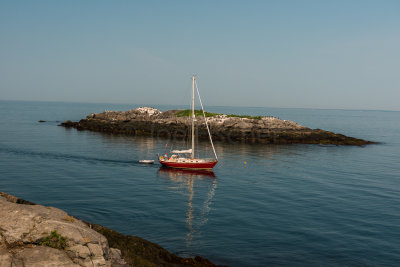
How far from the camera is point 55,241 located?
505 inches

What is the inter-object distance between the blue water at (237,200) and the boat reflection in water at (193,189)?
0.10 meters

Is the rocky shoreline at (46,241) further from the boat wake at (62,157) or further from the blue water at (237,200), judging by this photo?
the boat wake at (62,157)

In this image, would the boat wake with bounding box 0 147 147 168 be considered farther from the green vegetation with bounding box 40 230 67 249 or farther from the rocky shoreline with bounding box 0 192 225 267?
the green vegetation with bounding box 40 230 67 249

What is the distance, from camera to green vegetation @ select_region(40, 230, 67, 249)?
12.7 metres

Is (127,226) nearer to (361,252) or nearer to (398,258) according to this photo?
(361,252)

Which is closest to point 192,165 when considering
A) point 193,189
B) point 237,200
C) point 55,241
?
point 193,189

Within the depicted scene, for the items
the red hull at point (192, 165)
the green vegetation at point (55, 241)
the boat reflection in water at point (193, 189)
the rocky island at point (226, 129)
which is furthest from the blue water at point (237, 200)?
Answer: the rocky island at point (226, 129)

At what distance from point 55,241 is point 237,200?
23051mm

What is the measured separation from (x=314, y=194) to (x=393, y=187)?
38.2 feet

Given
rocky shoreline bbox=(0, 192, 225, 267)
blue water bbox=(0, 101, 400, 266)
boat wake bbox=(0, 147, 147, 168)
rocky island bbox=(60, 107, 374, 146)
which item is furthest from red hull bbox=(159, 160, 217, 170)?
rocky shoreline bbox=(0, 192, 225, 267)

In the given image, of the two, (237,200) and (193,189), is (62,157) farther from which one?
(237,200)

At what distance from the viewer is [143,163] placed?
51.6 meters

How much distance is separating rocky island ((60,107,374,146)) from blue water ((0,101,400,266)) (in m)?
20.5

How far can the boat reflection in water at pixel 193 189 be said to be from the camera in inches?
1039
